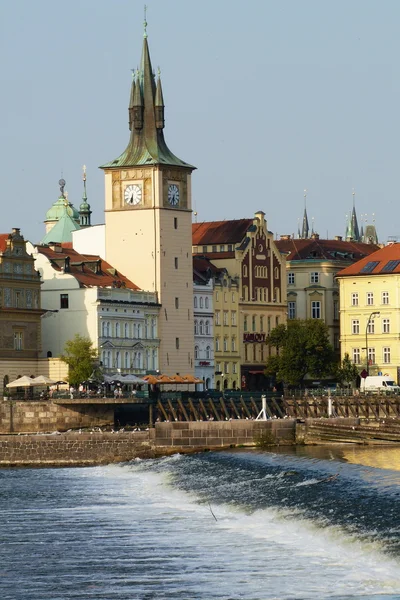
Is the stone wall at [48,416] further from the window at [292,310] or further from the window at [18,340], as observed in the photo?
the window at [292,310]

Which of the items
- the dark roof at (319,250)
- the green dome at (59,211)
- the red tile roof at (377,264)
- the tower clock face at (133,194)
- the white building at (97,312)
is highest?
the green dome at (59,211)

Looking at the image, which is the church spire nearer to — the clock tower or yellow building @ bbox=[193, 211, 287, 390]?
the clock tower

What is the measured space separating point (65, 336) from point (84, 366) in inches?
338

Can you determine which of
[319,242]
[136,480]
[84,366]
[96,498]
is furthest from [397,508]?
[319,242]

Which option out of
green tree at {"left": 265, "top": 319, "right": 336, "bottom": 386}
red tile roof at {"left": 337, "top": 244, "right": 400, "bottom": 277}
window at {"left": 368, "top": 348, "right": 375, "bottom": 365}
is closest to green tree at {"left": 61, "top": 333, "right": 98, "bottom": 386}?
green tree at {"left": 265, "top": 319, "right": 336, "bottom": 386}

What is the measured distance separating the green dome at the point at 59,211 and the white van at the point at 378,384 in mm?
48605

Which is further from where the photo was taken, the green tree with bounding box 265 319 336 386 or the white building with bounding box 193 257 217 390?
the white building with bounding box 193 257 217 390

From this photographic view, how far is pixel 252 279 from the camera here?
171m

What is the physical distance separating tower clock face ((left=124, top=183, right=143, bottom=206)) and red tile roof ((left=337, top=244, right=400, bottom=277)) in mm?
26344

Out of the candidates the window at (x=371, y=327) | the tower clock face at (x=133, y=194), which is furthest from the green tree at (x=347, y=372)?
the tower clock face at (x=133, y=194)

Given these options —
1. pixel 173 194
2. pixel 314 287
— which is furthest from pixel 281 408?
pixel 314 287

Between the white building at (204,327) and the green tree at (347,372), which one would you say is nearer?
the white building at (204,327)

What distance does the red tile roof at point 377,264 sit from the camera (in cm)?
17162

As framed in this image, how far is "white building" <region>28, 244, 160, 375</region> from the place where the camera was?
5699 inches
